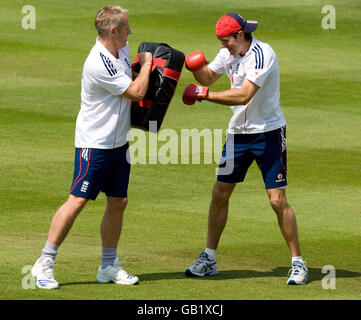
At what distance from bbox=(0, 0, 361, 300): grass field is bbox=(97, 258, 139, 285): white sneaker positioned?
109mm

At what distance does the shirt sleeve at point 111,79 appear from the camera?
26.8ft

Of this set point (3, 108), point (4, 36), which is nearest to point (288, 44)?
point (4, 36)

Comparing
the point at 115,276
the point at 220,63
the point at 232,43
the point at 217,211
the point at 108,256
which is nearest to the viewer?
the point at 115,276

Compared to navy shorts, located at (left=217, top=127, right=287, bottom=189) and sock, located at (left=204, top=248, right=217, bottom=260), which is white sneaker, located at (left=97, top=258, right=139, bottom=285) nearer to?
sock, located at (left=204, top=248, right=217, bottom=260)

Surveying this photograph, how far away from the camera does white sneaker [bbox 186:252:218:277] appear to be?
29.1 ft

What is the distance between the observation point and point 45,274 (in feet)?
26.7

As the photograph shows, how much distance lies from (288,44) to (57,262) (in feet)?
50.6

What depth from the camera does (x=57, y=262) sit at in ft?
29.6

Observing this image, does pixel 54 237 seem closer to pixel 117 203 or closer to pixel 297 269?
pixel 117 203

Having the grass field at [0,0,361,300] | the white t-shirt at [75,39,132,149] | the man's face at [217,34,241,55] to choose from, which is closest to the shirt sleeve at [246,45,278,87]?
the man's face at [217,34,241,55]

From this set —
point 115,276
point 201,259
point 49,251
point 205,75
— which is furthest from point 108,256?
point 205,75

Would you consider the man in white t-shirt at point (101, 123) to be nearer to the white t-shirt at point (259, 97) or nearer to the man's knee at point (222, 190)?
the white t-shirt at point (259, 97)

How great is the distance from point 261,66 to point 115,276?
2.29 meters

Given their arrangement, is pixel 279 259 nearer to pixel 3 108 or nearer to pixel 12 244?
pixel 12 244
